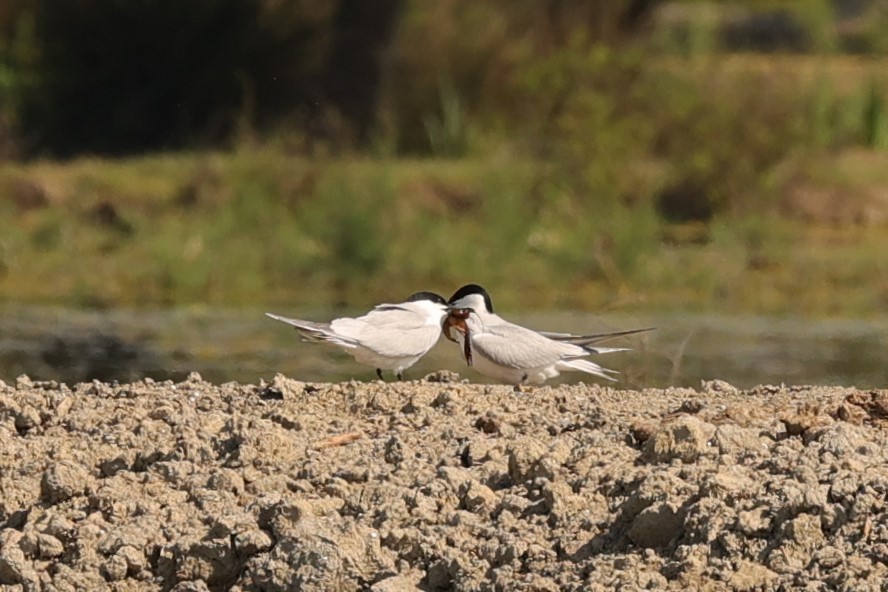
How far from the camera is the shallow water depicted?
11.2 meters

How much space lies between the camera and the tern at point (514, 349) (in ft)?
27.2

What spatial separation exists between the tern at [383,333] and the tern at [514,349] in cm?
15

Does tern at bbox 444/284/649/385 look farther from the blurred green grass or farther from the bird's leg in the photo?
the blurred green grass

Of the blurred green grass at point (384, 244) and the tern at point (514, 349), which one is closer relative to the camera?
the tern at point (514, 349)

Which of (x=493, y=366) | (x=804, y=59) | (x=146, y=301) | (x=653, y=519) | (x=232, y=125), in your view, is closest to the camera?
(x=653, y=519)

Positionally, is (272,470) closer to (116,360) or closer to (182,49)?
(116,360)

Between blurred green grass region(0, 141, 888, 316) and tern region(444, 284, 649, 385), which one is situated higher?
blurred green grass region(0, 141, 888, 316)

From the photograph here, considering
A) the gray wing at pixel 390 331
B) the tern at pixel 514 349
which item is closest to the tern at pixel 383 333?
the gray wing at pixel 390 331

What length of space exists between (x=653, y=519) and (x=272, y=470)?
1.25m

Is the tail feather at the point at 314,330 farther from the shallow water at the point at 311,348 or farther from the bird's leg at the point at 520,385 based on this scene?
the shallow water at the point at 311,348

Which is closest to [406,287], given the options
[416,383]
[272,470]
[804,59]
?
[416,383]

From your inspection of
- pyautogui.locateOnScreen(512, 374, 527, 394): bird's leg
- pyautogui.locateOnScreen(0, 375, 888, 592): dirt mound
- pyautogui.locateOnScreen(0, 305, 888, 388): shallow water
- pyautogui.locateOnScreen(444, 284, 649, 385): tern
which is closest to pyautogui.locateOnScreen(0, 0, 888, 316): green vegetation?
pyautogui.locateOnScreen(0, 305, 888, 388): shallow water

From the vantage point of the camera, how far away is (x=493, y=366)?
8.35 meters

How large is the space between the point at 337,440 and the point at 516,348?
6.61 ft
